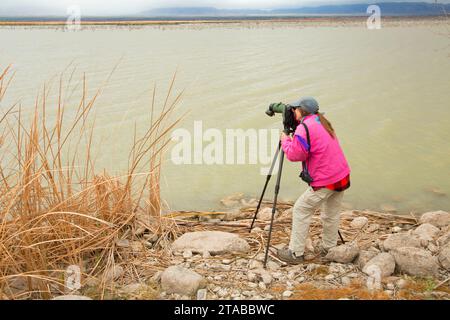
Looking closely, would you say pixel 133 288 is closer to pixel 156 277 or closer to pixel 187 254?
pixel 156 277

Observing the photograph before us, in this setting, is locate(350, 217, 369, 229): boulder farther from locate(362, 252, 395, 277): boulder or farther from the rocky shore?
locate(362, 252, 395, 277): boulder

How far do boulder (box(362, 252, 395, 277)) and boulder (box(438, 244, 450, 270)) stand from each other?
0.37 m

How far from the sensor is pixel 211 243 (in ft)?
11.9

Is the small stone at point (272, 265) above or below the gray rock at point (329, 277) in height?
below

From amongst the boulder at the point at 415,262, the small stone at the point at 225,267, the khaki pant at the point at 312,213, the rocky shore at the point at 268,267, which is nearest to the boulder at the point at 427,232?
the rocky shore at the point at 268,267

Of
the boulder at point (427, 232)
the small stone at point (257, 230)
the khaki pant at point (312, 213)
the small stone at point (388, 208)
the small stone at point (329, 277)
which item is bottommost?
the small stone at point (388, 208)

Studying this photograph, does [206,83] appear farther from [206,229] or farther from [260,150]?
[206,229]

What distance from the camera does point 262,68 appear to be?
13.6 meters

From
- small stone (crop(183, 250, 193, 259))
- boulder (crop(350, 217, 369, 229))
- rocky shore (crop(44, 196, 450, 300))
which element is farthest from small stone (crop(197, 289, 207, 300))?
boulder (crop(350, 217, 369, 229))

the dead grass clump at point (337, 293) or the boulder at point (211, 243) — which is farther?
the boulder at point (211, 243)

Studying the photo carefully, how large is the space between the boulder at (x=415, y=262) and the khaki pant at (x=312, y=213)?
507 millimetres

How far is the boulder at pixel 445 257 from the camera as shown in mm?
3301

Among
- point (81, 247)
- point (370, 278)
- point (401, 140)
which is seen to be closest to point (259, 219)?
point (370, 278)

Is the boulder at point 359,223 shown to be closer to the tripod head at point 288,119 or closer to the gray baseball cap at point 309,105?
the tripod head at point 288,119
